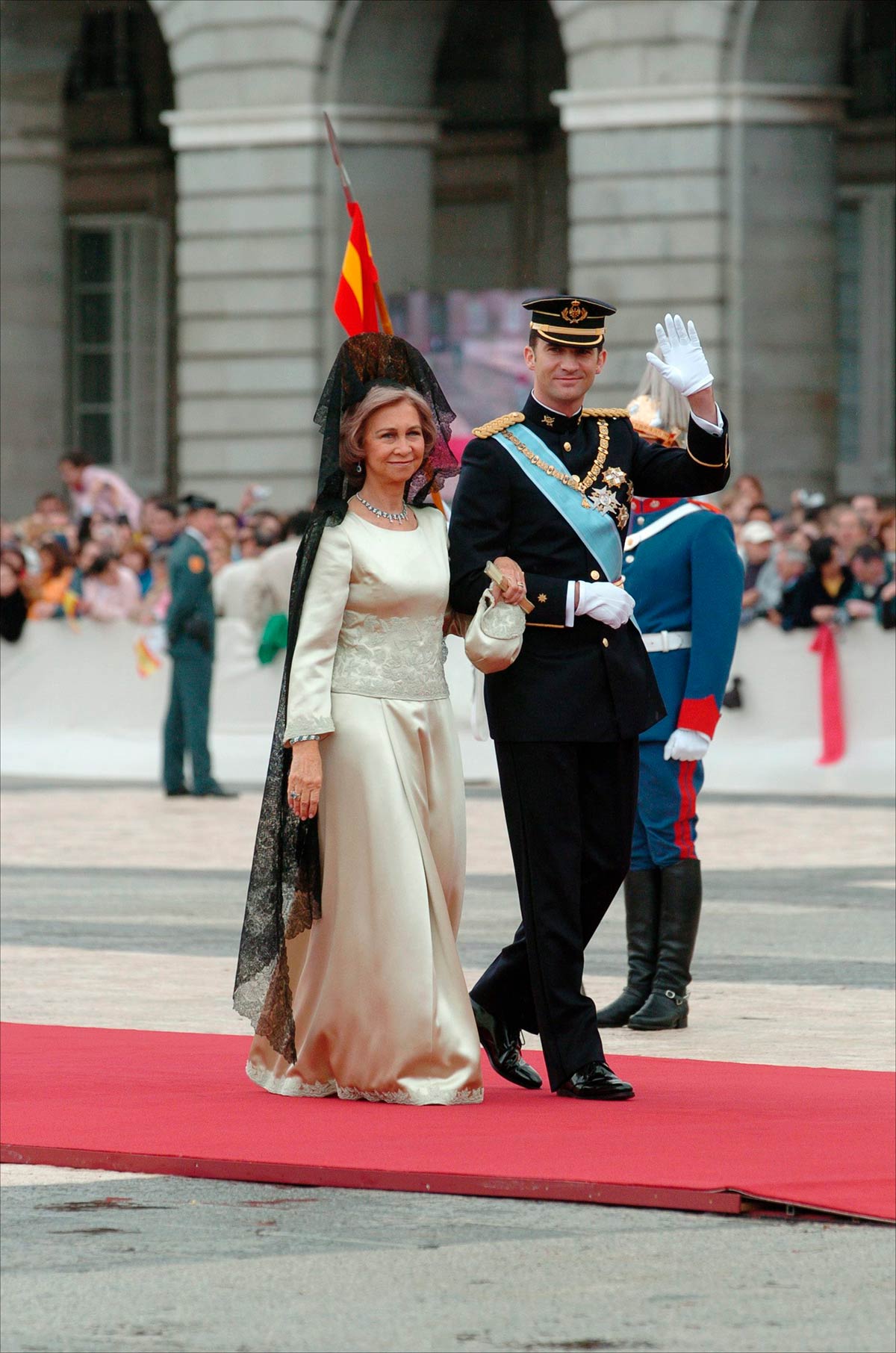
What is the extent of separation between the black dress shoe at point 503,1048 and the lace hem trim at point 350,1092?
23 cm

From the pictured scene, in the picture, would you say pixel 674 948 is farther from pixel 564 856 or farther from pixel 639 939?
pixel 564 856

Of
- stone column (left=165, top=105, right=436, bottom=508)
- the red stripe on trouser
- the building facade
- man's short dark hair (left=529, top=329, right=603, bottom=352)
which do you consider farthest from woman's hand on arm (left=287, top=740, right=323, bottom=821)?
stone column (left=165, top=105, right=436, bottom=508)

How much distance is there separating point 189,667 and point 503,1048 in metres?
9.63

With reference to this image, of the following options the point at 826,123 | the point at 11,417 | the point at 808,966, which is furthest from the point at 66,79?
the point at 808,966

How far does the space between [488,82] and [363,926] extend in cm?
2363

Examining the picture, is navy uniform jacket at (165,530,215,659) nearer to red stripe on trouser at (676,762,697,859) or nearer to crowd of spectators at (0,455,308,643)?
crowd of spectators at (0,455,308,643)

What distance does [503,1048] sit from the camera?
23.9ft

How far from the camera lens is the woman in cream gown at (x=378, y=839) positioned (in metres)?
7.01

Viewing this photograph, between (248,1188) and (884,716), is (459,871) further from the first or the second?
(884,716)

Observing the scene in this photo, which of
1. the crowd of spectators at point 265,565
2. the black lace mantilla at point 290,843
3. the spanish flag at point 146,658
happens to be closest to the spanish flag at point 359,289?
the black lace mantilla at point 290,843

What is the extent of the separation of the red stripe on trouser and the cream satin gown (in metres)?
1.35

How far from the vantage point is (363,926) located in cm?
705

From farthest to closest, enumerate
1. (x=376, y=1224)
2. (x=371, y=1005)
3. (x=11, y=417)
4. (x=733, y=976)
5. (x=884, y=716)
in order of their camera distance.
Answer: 1. (x=11, y=417)
2. (x=884, y=716)
3. (x=733, y=976)
4. (x=371, y=1005)
5. (x=376, y=1224)

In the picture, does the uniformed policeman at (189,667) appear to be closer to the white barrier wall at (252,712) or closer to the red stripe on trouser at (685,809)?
the white barrier wall at (252,712)
